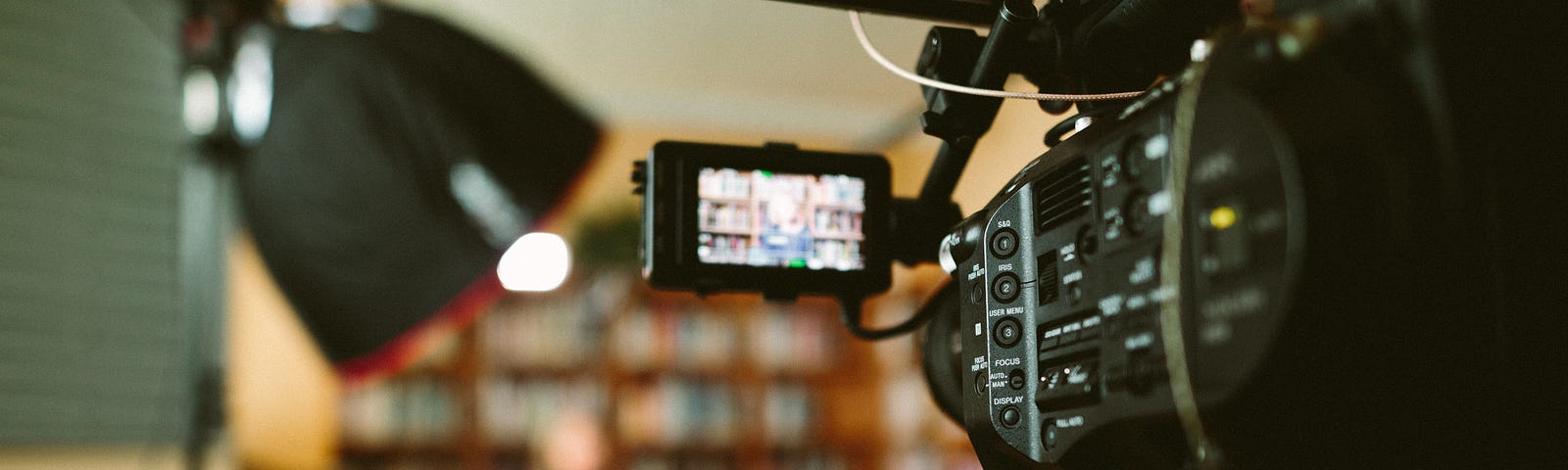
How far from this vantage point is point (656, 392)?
407 cm

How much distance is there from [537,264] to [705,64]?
987mm

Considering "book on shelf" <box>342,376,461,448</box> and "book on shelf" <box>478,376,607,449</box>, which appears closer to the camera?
"book on shelf" <box>342,376,461,448</box>

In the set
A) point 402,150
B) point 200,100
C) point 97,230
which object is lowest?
point 97,230

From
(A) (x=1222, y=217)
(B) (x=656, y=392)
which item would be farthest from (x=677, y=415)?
(A) (x=1222, y=217)

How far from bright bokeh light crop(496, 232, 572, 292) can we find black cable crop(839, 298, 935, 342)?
258 centimetres

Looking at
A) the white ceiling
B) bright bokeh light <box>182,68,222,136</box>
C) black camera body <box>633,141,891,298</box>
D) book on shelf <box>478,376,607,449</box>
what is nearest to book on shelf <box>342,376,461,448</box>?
book on shelf <box>478,376,607,449</box>

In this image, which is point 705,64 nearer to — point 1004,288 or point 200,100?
point 200,100

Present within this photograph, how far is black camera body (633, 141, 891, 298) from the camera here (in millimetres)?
713

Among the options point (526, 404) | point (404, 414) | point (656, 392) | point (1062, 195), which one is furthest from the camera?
point (656, 392)

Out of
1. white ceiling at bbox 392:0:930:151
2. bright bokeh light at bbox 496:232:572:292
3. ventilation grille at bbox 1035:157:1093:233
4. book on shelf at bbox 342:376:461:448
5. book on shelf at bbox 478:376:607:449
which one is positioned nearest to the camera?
ventilation grille at bbox 1035:157:1093:233

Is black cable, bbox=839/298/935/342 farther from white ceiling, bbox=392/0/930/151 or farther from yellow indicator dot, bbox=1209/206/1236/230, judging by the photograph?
white ceiling, bbox=392/0/930/151

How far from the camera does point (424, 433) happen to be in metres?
3.86

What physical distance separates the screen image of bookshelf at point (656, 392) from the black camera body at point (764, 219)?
9.67 feet

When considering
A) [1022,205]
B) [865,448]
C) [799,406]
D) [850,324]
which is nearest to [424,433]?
[799,406]
